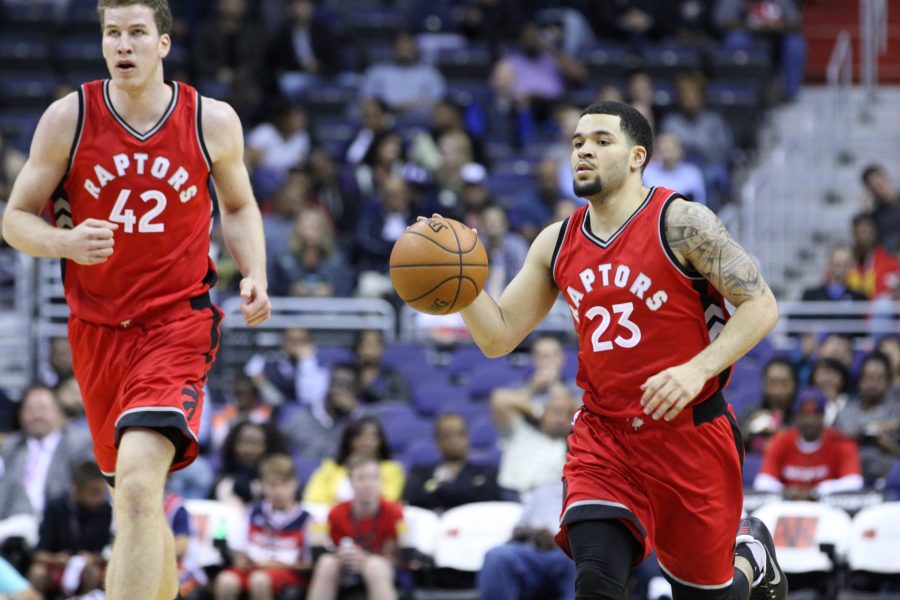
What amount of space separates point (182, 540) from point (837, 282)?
21.4ft

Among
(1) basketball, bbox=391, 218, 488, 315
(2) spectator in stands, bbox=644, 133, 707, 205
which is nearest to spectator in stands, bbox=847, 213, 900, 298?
(2) spectator in stands, bbox=644, 133, 707, 205

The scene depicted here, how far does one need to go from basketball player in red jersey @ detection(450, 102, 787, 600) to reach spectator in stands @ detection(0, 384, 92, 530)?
559 cm

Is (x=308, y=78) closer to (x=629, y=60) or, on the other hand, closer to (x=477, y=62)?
(x=477, y=62)

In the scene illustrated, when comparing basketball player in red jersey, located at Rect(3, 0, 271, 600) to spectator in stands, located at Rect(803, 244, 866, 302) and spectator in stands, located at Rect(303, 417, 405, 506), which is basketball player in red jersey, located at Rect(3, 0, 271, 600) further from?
spectator in stands, located at Rect(803, 244, 866, 302)

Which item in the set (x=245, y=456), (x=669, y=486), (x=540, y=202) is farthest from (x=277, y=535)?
(x=540, y=202)

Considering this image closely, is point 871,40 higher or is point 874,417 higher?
point 871,40

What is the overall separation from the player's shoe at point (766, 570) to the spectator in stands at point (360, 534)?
10.4ft

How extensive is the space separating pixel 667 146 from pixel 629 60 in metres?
2.93

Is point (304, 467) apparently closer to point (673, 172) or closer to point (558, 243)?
point (673, 172)

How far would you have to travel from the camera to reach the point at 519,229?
47.9ft

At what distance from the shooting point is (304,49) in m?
17.7

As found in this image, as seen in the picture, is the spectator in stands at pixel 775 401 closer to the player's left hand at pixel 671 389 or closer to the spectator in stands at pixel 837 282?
the spectator in stands at pixel 837 282

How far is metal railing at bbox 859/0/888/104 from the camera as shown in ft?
56.0

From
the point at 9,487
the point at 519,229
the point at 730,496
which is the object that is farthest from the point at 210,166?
the point at 519,229
